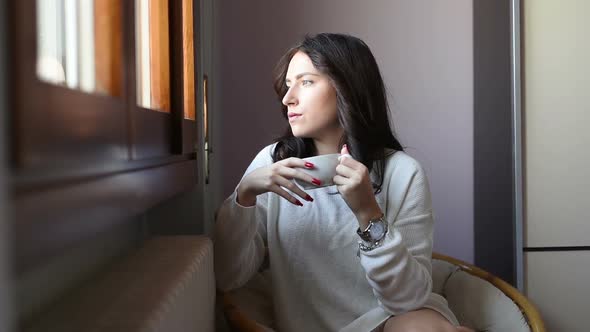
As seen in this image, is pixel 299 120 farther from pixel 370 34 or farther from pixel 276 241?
pixel 370 34

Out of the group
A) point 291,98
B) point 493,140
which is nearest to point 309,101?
point 291,98

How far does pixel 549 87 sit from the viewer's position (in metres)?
1.96

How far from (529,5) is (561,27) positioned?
0.13 meters

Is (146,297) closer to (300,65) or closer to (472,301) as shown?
(300,65)

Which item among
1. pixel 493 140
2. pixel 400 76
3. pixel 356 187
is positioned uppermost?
pixel 400 76

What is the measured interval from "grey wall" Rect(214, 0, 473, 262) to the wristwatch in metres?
1.16

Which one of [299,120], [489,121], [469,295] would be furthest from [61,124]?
[489,121]

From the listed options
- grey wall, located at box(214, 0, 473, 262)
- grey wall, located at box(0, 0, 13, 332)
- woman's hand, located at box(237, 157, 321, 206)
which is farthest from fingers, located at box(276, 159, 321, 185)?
grey wall, located at box(214, 0, 473, 262)

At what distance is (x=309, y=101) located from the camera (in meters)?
1.29

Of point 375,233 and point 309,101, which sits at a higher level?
point 309,101

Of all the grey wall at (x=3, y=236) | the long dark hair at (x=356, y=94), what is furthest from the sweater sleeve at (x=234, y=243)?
the grey wall at (x=3, y=236)

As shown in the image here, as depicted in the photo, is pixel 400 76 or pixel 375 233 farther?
pixel 400 76

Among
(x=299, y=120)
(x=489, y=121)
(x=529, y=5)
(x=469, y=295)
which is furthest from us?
(x=489, y=121)

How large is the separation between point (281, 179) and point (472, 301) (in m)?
0.69
